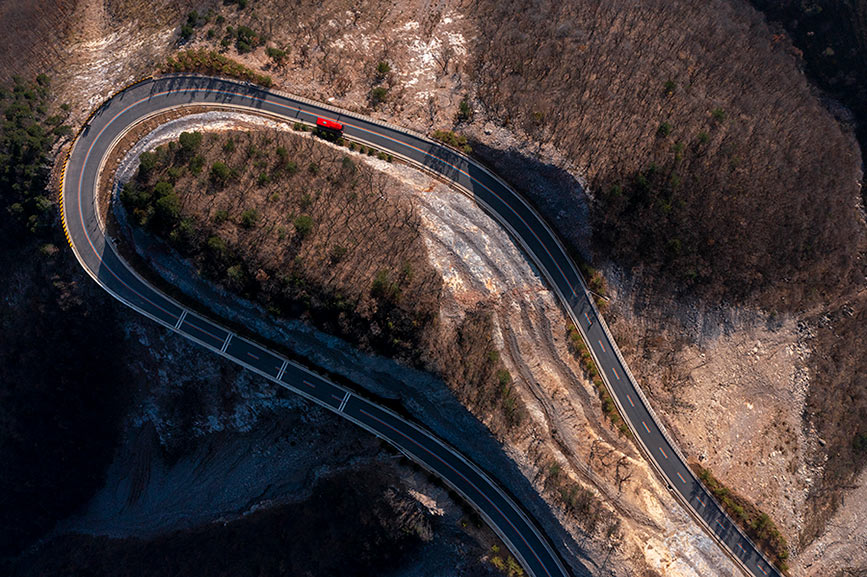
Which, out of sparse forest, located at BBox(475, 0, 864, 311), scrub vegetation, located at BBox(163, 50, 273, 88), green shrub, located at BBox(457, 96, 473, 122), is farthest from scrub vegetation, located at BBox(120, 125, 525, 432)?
sparse forest, located at BBox(475, 0, 864, 311)

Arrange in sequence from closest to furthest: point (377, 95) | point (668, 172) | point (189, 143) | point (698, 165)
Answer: point (189, 143)
point (668, 172)
point (698, 165)
point (377, 95)

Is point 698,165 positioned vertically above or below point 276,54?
above

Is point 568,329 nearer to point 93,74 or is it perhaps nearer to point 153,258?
point 153,258

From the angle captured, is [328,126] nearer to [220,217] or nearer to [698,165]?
[220,217]

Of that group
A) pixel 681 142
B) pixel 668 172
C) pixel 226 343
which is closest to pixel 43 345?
pixel 226 343

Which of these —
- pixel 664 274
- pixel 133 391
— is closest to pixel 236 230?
pixel 133 391

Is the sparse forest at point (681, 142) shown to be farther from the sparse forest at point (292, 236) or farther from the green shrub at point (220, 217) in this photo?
the green shrub at point (220, 217)

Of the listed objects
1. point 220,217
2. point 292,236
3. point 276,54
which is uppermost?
point 276,54
